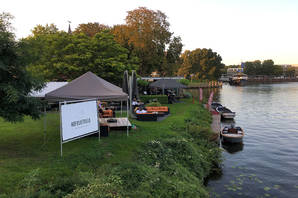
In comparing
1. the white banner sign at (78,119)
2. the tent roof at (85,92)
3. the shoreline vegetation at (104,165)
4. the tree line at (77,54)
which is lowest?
the shoreline vegetation at (104,165)

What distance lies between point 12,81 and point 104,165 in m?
5.18

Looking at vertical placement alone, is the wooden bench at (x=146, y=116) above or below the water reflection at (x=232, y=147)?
above

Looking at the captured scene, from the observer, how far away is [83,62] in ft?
93.7

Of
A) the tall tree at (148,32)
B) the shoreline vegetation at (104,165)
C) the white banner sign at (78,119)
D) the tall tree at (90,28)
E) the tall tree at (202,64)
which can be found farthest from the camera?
the tall tree at (202,64)

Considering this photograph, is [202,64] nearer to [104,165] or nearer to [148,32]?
[148,32]

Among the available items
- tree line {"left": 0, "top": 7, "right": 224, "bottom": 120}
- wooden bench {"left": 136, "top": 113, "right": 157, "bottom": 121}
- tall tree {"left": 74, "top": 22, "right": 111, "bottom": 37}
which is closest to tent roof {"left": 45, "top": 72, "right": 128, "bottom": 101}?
tree line {"left": 0, "top": 7, "right": 224, "bottom": 120}

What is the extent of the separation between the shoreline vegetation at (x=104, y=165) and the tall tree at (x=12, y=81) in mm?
1759

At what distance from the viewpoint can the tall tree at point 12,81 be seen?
907 centimetres

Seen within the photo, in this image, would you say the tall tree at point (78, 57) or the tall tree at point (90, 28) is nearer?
the tall tree at point (78, 57)

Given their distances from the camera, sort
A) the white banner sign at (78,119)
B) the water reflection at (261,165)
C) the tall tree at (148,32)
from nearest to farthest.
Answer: the white banner sign at (78,119), the water reflection at (261,165), the tall tree at (148,32)

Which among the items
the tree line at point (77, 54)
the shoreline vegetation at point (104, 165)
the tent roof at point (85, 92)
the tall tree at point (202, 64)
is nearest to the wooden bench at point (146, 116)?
the shoreline vegetation at point (104, 165)

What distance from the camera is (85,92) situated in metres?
12.0

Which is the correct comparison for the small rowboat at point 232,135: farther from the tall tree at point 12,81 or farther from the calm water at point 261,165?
the tall tree at point 12,81

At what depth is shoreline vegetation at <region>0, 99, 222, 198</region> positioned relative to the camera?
23.0 feet
